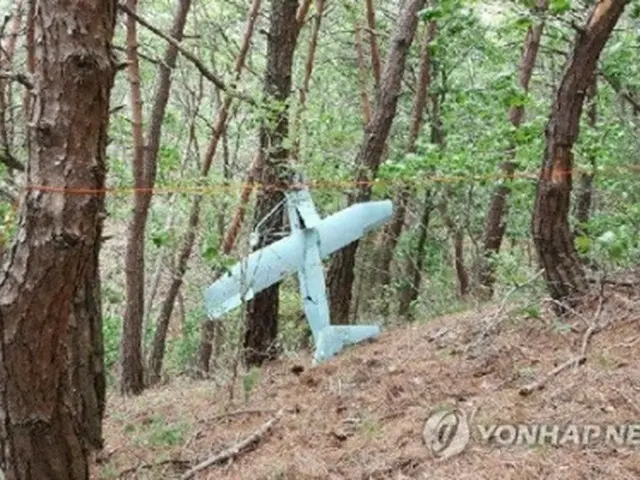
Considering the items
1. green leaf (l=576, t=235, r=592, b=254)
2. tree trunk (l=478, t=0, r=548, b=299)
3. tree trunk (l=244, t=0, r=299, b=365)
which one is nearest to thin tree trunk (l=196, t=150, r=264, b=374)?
tree trunk (l=244, t=0, r=299, b=365)

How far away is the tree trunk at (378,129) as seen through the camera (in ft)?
27.4

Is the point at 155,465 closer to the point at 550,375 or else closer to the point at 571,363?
the point at 550,375

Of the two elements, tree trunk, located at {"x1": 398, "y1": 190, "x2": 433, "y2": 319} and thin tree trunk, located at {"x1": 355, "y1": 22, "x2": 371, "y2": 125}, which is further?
thin tree trunk, located at {"x1": 355, "y1": 22, "x2": 371, "y2": 125}

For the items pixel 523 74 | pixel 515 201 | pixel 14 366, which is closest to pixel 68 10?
pixel 14 366

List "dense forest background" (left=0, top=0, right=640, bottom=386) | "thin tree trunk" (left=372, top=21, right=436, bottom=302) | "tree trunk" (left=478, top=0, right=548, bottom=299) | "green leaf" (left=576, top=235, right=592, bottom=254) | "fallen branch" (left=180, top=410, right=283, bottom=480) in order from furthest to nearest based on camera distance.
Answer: "thin tree trunk" (left=372, top=21, right=436, bottom=302)
"tree trunk" (left=478, top=0, right=548, bottom=299)
"dense forest background" (left=0, top=0, right=640, bottom=386)
"green leaf" (left=576, top=235, right=592, bottom=254)
"fallen branch" (left=180, top=410, right=283, bottom=480)

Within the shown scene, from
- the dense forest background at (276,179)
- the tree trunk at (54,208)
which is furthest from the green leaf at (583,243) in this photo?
the tree trunk at (54,208)

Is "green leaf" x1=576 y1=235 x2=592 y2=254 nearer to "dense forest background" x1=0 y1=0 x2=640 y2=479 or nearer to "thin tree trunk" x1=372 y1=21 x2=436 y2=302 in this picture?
"dense forest background" x1=0 y1=0 x2=640 y2=479

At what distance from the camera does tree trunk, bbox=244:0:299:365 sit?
21.3 feet

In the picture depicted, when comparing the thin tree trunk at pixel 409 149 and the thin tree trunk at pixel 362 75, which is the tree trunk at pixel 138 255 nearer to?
the thin tree trunk at pixel 409 149

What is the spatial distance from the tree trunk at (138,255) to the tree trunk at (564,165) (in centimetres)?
410

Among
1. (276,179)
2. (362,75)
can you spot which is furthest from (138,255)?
(362,75)

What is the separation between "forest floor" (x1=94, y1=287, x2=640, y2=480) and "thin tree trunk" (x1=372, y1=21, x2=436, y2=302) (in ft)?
15.4

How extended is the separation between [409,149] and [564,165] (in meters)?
6.19

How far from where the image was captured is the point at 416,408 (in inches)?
180
